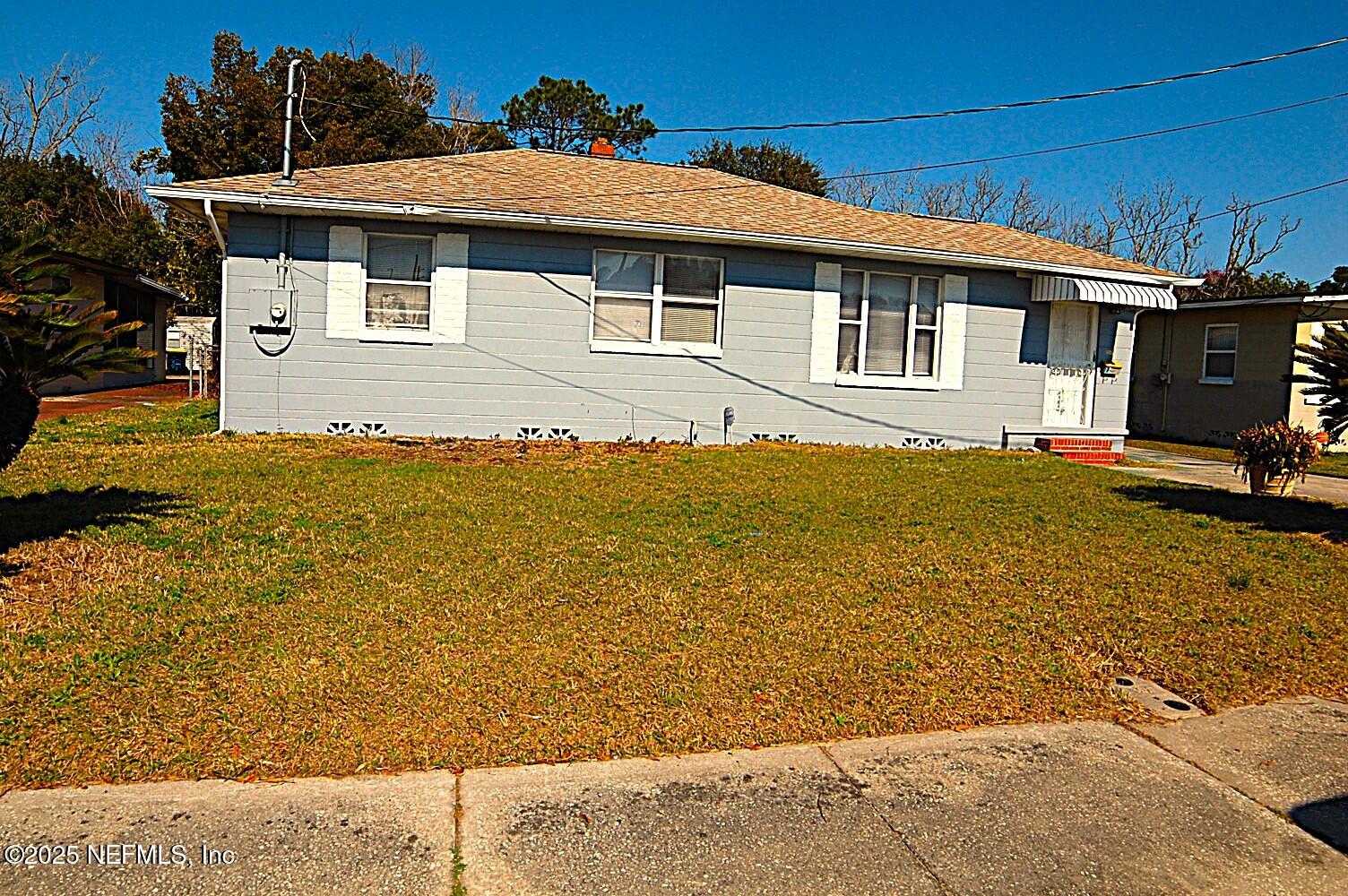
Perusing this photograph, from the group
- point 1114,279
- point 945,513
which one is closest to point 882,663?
point 945,513

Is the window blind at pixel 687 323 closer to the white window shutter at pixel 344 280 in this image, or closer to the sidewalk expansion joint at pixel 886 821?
the white window shutter at pixel 344 280

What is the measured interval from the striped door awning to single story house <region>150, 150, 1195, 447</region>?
4 cm

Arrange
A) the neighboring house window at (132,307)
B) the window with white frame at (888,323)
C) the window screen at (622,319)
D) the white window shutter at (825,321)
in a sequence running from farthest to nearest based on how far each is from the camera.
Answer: the neighboring house window at (132,307)
the window with white frame at (888,323)
the white window shutter at (825,321)
the window screen at (622,319)

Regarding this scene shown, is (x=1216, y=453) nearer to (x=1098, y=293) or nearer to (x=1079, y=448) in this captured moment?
(x=1079, y=448)

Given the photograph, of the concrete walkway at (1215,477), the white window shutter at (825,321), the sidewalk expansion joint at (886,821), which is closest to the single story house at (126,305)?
the white window shutter at (825,321)

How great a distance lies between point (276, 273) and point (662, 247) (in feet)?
16.1

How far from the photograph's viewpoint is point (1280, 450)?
10.2m

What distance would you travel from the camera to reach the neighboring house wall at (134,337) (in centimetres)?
2066

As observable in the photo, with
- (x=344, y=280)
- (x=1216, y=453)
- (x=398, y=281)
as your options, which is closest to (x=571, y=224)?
(x=398, y=281)

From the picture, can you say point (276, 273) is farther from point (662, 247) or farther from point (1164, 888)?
point (1164, 888)

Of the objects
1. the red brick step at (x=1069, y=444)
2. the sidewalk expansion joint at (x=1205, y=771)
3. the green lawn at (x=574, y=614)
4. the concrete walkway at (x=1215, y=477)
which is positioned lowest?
the sidewalk expansion joint at (x=1205, y=771)

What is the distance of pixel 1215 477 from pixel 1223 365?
8550mm

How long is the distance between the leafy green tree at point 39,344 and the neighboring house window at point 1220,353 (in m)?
20.3

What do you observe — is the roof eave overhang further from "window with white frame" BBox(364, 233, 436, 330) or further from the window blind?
the window blind
